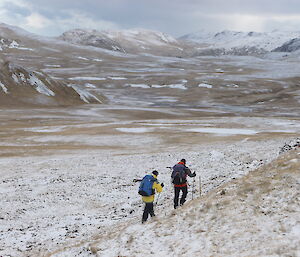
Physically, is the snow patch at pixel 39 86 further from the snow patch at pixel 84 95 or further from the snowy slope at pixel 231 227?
the snowy slope at pixel 231 227

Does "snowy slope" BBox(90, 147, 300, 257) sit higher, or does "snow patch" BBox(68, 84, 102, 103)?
"snow patch" BBox(68, 84, 102, 103)

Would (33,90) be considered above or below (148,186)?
above

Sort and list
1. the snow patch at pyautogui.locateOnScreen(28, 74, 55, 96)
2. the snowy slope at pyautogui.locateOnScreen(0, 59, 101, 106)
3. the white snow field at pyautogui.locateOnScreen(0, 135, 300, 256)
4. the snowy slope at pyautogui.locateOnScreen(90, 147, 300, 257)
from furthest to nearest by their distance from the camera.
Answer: the snow patch at pyautogui.locateOnScreen(28, 74, 55, 96), the snowy slope at pyautogui.locateOnScreen(0, 59, 101, 106), the white snow field at pyautogui.locateOnScreen(0, 135, 300, 256), the snowy slope at pyautogui.locateOnScreen(90, 147, 300, 257)

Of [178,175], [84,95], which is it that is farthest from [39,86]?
[178,175]

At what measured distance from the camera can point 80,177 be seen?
28.2m

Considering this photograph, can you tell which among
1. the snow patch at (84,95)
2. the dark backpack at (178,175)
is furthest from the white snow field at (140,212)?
the snow patch at (84,95)

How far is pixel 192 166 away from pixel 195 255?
17559mm

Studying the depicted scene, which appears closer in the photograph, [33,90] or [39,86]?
[33,90]

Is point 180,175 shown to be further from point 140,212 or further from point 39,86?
point 39,86

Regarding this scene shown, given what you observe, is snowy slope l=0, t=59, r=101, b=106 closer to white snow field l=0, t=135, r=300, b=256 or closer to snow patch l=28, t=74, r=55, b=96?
snow patch l=28, t=74, r=55, b=96

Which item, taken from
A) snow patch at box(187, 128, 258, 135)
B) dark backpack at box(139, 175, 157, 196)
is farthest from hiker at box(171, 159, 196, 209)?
snow patch at box(187, 128, 258, 135)

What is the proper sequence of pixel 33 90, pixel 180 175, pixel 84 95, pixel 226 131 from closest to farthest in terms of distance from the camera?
pixel 180 175
pixel 226 131
pixel 33 90
pixel 84 95

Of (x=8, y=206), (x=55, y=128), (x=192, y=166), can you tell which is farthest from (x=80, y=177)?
(x=55, y=128)

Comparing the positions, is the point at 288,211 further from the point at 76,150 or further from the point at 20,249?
the point at 76,150
